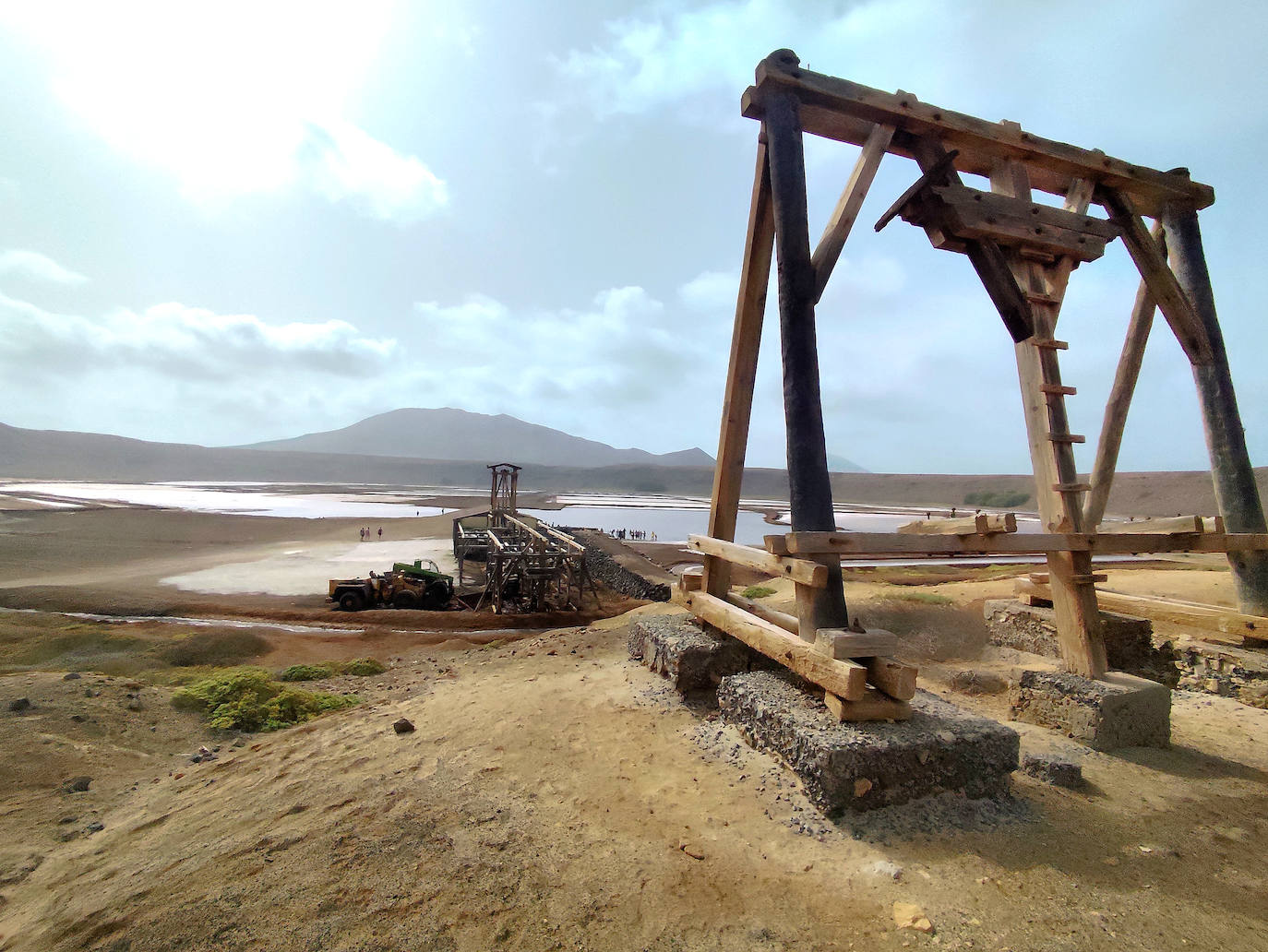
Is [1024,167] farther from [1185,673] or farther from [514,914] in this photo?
[514,914]

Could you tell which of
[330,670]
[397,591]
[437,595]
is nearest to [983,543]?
[330,670]

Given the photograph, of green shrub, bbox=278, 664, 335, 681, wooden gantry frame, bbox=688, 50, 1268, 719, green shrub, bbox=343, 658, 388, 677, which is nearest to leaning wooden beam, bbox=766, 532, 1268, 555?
wooden gantry frame, bbox=688, 50, 1268, 719

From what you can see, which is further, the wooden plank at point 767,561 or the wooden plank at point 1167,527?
the wooden plank at point 1167,527

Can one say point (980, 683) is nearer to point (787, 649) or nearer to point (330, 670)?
point (787, 649)

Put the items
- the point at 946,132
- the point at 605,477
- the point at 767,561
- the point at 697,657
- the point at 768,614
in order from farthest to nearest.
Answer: the point at 605,477
the point at 768,614
the point at 697,657
the point at 946,132
the point at 767,561

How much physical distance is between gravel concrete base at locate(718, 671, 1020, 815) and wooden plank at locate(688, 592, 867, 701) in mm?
250

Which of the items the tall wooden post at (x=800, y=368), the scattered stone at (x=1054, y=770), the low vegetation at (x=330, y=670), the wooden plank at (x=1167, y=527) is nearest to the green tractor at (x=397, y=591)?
the low vegetation at (x=330, y=670)

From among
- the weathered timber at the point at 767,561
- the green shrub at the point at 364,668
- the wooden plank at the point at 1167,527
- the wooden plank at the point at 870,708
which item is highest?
the wooden plank at the point at 1167,527

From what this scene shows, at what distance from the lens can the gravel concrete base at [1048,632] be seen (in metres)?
6.16

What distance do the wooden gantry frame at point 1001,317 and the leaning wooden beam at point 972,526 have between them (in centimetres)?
2

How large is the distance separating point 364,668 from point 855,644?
30.8ft

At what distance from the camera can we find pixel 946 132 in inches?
197

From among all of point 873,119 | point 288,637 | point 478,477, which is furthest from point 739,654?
point 478,477

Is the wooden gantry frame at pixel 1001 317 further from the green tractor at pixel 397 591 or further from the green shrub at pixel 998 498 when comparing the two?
the green shrub at pixel 998 498
